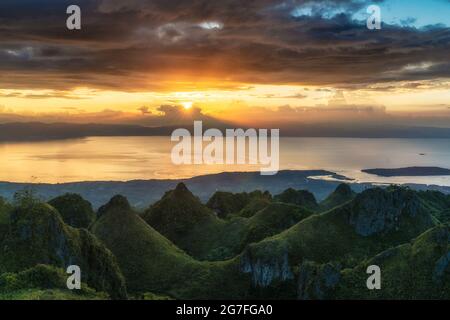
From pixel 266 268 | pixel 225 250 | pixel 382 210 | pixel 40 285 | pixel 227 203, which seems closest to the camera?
pixel 40 285

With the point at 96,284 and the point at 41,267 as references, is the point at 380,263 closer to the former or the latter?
the point at 96,284

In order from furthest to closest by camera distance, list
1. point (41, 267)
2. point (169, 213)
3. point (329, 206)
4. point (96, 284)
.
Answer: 1. point (329, 206)
2. point (169, 213)
3. point (96, 284)
4. point (41, 267)

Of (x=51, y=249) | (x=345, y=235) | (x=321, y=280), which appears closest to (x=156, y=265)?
(x=321, y=280)

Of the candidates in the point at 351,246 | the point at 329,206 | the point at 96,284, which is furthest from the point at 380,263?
the point at 329,206

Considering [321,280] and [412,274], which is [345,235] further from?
[412,274]

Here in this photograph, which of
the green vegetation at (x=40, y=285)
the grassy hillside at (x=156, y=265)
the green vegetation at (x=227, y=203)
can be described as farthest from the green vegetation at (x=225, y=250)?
the green vegetation at (x=227, y=203)

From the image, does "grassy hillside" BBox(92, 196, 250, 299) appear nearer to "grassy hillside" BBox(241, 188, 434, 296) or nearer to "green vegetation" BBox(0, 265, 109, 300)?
"grassy hillside" BBox(241, 188, 434, 296)
